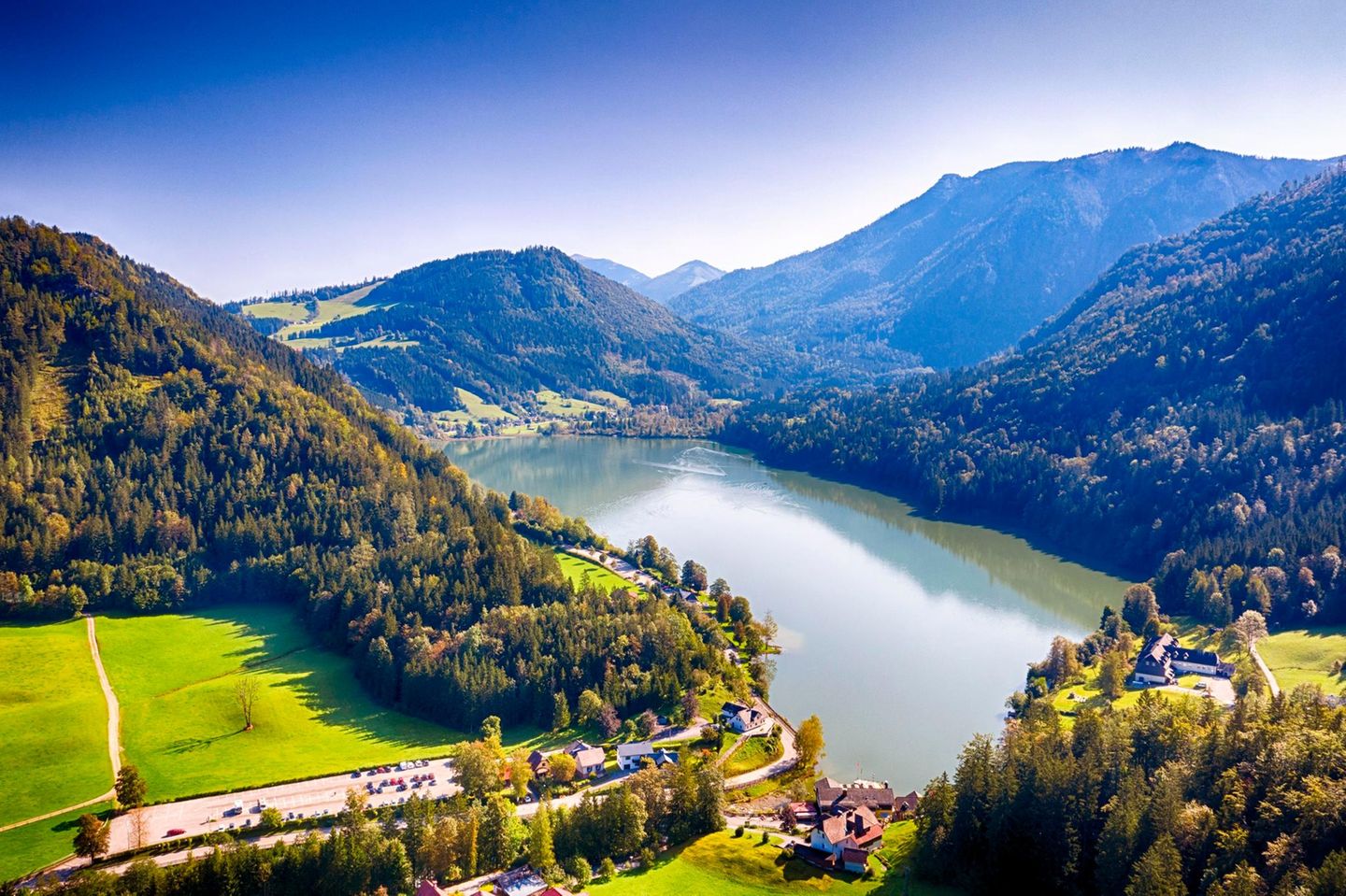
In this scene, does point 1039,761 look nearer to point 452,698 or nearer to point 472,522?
point 452,698

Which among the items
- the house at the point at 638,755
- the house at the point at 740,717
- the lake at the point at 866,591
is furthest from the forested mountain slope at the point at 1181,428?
the house at the point at 638,755

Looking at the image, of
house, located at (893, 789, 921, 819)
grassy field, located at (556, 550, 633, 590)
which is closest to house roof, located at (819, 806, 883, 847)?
house, located at (893, 789, 921, 819)

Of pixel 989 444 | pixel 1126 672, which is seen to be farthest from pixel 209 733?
pixel 989 444

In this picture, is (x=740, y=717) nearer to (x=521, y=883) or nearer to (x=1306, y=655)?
(x=521, y=883)

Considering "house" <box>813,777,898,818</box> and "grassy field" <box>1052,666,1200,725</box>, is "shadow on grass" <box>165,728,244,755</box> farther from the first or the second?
"grassy field" <box>1052,666,1200,725</box>

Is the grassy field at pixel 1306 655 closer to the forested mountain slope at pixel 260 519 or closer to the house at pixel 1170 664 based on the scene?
the house at pixel 1170 664

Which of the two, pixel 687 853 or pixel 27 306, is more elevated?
pixel 27 306
